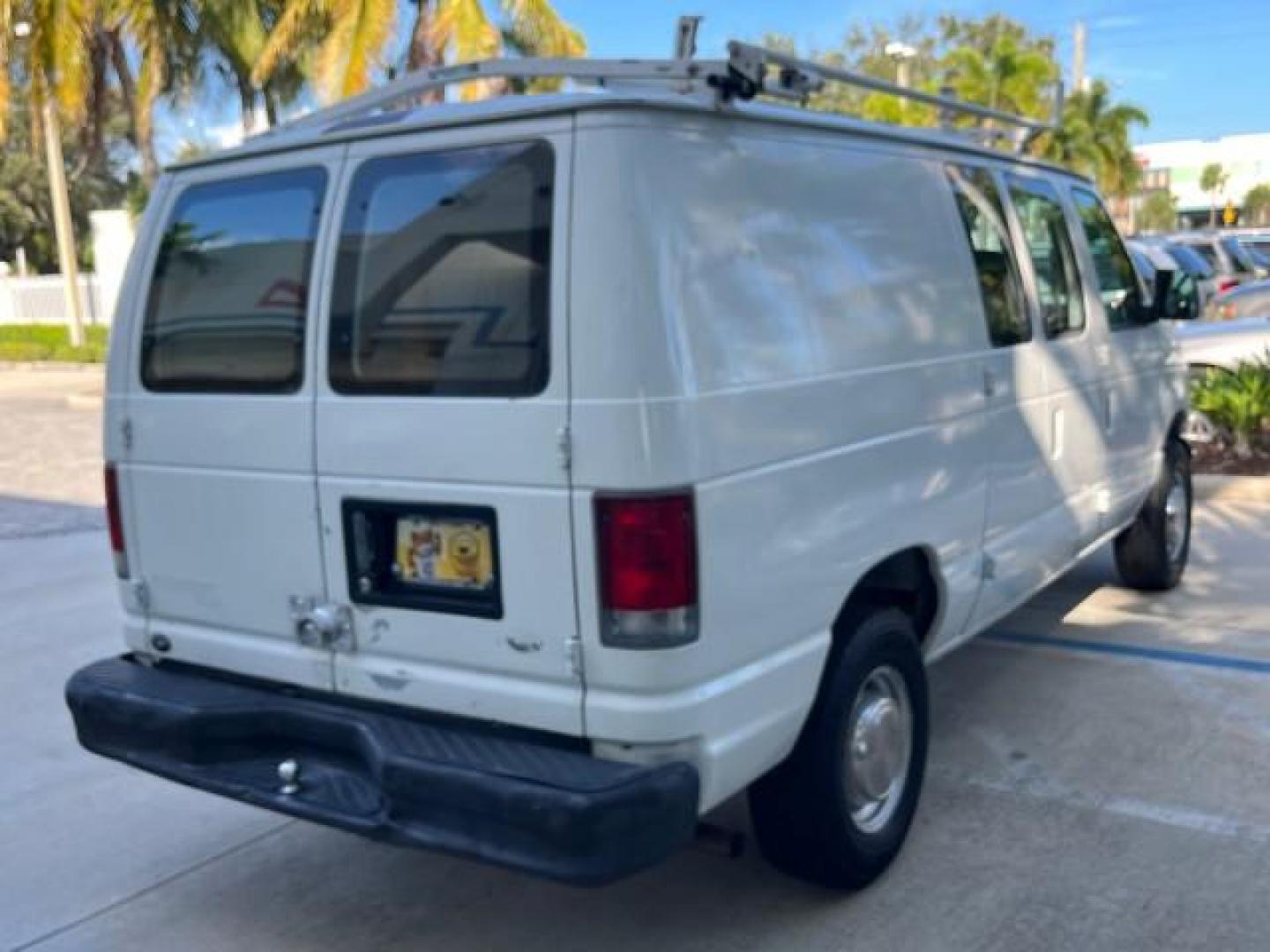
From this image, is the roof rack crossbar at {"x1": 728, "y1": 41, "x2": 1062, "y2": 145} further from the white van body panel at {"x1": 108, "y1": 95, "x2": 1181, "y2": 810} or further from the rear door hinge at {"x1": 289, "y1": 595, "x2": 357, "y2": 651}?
the rear door hinge at {"x1": 289, "y1": 595, "x2": 357, "y2": 651}

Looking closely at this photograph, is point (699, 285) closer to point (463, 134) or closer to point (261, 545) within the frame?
point (463, 134)

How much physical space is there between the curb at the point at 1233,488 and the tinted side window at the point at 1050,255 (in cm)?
439

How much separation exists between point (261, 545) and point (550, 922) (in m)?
1.35

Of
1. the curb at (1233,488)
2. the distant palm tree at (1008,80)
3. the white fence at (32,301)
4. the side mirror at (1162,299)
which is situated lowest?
the curb at (1233,488)

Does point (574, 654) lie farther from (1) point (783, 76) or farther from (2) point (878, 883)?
(1) point (783, 76)

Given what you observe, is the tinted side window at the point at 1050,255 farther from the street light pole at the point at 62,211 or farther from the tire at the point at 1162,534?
the street light pole at the point at 62,211

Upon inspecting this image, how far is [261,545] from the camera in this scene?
3484mm

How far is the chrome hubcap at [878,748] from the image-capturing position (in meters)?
3.62

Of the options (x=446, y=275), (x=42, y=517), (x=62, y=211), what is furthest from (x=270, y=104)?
(x=446, y=275)

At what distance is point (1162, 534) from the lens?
252 inches

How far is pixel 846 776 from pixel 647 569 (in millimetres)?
1053

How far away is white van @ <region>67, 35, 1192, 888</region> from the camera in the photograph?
290cm

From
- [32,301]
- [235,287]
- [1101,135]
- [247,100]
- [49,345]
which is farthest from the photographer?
[1101,135]

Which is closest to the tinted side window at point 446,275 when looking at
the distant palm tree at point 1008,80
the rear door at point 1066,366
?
the rear door at point 1066,366
